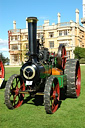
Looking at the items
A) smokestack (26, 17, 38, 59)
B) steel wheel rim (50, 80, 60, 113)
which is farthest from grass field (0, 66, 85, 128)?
smokestack (26, 17, 38, 59)

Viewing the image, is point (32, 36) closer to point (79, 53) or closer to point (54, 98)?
point (54, 98)

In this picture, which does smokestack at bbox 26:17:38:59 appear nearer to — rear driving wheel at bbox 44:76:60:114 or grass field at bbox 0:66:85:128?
rear driving wheel at bbox 44:76:60:114

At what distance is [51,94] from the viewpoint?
5320 millimetres

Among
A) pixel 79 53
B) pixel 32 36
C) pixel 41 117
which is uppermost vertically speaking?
pixel 32 36

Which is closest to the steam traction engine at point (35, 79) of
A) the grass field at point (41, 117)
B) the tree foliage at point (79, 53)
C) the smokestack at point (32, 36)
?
the smokestack at point (32, 36)

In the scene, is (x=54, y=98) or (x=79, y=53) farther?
(x=79, y=53)

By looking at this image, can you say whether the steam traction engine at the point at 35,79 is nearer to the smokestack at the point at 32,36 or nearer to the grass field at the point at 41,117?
the smokestack at the point at 32,36

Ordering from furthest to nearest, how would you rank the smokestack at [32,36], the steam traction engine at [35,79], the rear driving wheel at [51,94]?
the smokestack at [32,36] < the steam traction engine at [35,79] < the rear driving wheel at [51,94]

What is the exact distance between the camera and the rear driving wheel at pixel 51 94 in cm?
477

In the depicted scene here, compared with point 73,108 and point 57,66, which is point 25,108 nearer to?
point 73,108

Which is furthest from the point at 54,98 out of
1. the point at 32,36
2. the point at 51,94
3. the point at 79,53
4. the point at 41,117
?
the point at 79,53

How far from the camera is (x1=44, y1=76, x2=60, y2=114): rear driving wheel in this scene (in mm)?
4773

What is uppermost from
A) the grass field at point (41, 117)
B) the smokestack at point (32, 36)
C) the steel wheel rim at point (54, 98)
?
the smokestack at point (32, 36)

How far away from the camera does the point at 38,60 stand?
5.59 metres
